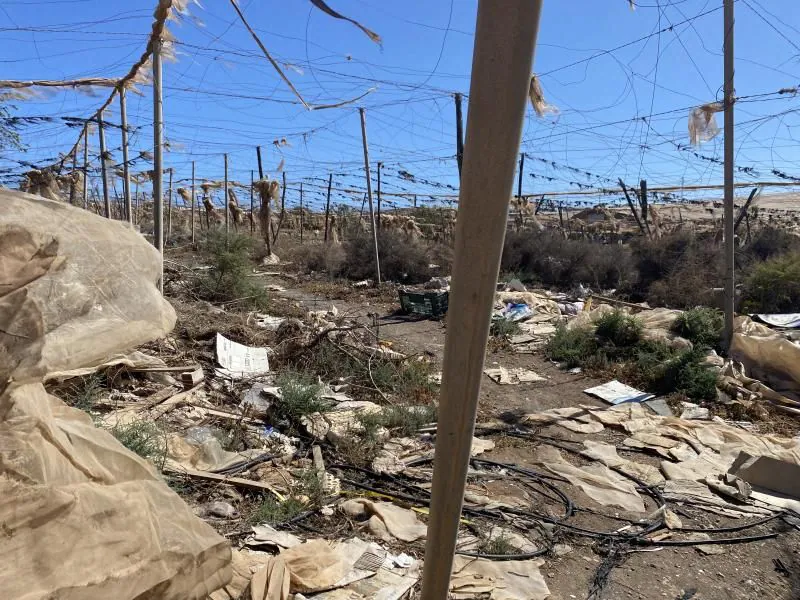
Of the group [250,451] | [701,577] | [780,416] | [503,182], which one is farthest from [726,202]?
[503,182]

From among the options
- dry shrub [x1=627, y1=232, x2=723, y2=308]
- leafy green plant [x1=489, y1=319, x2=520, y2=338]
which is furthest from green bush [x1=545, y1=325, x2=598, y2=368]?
dry shrub [x1=627, y1=232, x2=723, y2=308]

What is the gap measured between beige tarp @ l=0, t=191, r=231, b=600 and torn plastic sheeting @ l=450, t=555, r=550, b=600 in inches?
52.6

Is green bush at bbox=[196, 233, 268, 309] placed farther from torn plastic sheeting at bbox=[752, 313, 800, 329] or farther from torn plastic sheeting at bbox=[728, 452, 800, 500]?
torn plastic sheeting at bbox=[752, 313, 800, 329]

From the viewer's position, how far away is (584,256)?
17812 mm

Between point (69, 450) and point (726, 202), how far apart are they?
9160 millimetres

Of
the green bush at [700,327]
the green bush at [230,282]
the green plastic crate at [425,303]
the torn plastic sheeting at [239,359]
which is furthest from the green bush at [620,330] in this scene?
the green bush at [230,282]

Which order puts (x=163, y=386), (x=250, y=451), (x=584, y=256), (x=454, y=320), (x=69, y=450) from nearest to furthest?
(x=454, y=320) → (x=69, y=450) → (x=250, y=451) → (x=163, y=386) → (x=584, y=256)

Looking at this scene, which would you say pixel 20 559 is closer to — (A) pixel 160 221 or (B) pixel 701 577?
(B) pixel 701 577

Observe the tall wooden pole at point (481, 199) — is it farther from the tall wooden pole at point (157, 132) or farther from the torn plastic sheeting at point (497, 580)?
the tall wooden pole at point (157, 132)

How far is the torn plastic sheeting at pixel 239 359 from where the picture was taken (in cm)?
695

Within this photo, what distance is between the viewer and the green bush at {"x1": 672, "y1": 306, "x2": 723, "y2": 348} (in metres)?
9.34

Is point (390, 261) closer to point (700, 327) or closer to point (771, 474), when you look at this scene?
point (700, 327)

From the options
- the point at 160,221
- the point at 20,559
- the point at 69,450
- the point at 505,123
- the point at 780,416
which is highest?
the point at 505,123

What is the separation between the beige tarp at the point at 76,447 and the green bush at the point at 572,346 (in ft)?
25.0
